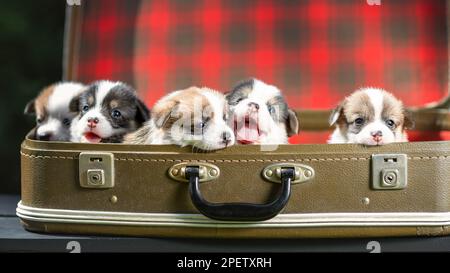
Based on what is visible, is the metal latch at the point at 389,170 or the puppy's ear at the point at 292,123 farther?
the puppy's ear at the point at 292,123

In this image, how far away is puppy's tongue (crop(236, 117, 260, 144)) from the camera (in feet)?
4.96

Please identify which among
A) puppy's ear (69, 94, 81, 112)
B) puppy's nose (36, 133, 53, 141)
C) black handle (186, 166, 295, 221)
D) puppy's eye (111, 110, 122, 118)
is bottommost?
black handle (186, 166, 295, 221)

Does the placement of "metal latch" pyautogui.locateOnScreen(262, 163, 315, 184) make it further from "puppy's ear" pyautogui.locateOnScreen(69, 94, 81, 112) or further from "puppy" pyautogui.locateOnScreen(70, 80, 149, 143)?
"puppy's ear" pyautogui.locateOnScreen(69, 94, 81, 112)

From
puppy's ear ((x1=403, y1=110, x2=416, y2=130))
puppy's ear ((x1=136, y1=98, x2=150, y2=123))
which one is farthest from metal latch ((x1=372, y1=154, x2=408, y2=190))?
puppy's ear ((x1=136, y1=98, x2=150, y2=123))

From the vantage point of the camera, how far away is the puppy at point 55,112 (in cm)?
167

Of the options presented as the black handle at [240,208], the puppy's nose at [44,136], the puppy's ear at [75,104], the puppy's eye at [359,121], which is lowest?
the black handle at [240,208]

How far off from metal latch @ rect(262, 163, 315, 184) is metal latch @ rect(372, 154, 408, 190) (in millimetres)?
119

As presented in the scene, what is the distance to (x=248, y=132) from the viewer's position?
4.98 ft

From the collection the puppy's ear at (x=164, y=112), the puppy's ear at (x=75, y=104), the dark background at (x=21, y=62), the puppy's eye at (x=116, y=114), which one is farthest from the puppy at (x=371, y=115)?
the dark background at (x=21, y=62)

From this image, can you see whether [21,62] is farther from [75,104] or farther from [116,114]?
[116,114]

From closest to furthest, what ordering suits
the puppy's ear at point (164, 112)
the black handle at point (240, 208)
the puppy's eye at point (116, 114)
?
the black handle at point (240, 208) → the puppy's ear at point (164, 112) → the puppy's eye at point (116, 114)

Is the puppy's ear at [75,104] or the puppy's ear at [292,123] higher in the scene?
the puppy's ear at [75,104]

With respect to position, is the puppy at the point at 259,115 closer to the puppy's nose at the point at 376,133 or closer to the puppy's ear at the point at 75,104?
the puppy's nose at the point at 376,133
